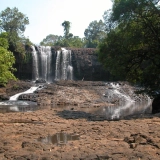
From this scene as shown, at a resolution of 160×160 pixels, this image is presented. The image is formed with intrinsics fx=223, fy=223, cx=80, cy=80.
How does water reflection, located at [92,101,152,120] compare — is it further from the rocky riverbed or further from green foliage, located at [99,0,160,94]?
the rocky riverbed

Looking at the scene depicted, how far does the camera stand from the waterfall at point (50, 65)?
129ft

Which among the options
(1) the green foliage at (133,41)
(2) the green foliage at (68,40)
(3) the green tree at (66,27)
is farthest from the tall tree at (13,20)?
(1) the green foliage at (133,41)

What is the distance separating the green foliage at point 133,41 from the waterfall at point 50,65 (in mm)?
23516

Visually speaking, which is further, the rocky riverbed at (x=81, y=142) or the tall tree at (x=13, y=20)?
the tall tree at (x=13, y=20)

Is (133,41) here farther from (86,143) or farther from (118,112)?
(86,143)

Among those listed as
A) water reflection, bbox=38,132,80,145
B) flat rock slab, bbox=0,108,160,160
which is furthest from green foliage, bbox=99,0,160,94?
water reflection, bbox=38,132,80,145

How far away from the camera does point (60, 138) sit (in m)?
8.30

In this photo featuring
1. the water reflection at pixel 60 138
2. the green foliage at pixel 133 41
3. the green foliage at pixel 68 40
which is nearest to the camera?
the water reflection at pixel 60 138

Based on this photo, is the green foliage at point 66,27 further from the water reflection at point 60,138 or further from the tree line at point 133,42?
the water reflection at point 60,138

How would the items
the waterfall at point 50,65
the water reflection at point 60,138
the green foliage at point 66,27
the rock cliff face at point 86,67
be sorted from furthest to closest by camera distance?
the green foliage at point 66,27, the rock cliff face at point 86,67, the waterfall at point 50,65, the water reflection at point 60,138

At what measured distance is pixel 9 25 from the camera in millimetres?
45688

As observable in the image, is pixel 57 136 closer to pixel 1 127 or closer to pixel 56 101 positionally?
pixel 1 127

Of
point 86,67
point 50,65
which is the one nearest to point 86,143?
point 50,65

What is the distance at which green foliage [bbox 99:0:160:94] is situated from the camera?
48.7 feet
